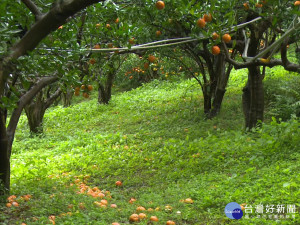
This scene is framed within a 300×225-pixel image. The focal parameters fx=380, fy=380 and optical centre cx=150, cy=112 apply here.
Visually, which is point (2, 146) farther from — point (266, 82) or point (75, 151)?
point (266, 82)

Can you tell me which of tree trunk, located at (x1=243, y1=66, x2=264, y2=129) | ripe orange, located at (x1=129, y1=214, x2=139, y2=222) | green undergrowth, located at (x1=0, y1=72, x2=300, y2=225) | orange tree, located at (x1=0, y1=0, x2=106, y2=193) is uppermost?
orange tree, located at (x1=0, y1=0, x2=106, y2=193)

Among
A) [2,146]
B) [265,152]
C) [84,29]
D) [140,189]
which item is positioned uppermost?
[84,29]

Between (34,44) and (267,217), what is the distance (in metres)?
3.21

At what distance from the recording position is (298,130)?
7.20 metres

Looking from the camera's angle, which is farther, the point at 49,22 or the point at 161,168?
the point at 161,168

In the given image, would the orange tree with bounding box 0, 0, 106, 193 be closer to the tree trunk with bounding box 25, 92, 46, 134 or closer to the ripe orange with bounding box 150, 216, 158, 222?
the ripe orange with bounding box 150, 216, 158, 222

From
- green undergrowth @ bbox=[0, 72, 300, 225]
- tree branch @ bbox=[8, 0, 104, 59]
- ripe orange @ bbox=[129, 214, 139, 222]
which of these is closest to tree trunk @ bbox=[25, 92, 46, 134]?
green undergrowth @ bbox=[0, 72, 300, 225]

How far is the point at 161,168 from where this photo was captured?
7.61 m

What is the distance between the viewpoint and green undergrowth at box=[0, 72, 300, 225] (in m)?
4.89

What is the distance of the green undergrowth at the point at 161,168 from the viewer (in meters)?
4.89

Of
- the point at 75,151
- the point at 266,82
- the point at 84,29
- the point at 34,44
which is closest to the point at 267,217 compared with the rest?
the point at 34,44

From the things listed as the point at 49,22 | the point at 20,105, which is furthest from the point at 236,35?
the point at 49,22

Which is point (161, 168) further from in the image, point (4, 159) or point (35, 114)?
point (35, 114)

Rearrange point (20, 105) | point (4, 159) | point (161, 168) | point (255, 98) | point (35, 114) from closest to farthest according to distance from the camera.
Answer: point (4, 159), point (20, 105), point (161, 168), point (255, 98), point (35, 114)
